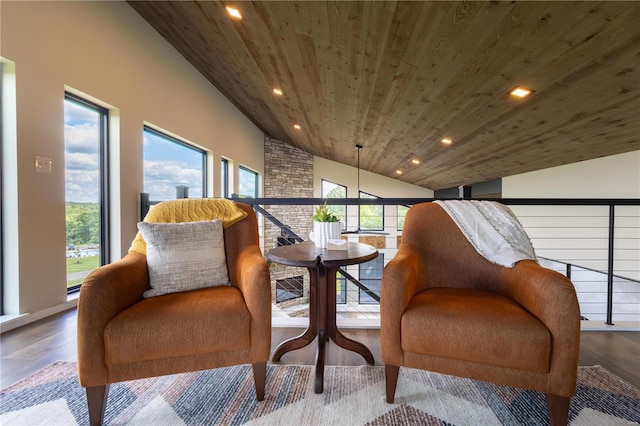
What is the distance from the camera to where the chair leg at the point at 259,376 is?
1.28m

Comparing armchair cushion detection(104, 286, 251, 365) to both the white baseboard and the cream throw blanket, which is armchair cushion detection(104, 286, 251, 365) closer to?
the cream throw blanket

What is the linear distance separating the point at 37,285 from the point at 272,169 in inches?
240

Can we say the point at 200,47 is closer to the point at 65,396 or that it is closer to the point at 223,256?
the point at 223,256

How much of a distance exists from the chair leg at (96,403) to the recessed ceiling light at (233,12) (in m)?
2.85

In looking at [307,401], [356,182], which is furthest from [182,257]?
[356,182]

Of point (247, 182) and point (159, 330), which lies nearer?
point (159, 330)

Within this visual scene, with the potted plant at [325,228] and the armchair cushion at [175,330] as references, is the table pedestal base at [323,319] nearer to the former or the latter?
the potted plant at [325,228]

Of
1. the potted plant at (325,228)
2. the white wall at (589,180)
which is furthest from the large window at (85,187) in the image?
the white wall at (589,180)

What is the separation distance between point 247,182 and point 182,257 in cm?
569

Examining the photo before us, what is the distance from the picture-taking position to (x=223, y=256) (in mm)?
1637

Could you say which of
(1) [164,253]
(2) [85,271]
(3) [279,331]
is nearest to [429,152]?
(3) [279,331]

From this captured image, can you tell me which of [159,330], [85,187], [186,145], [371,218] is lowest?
[159,330]

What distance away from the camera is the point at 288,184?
8219mm

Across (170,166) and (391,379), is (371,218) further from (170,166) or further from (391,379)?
(391,379)
